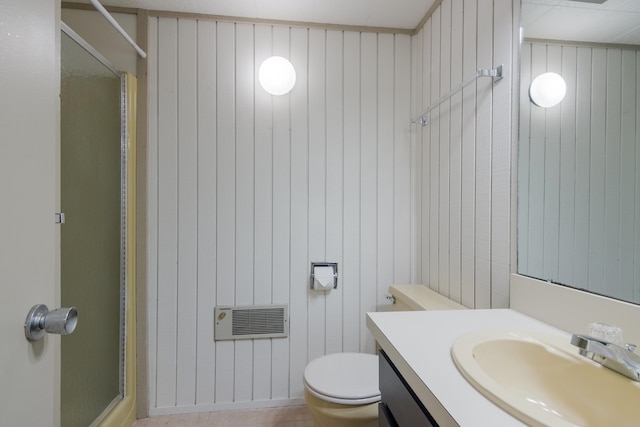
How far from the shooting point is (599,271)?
770 millimetres

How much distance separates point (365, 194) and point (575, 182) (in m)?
1.03

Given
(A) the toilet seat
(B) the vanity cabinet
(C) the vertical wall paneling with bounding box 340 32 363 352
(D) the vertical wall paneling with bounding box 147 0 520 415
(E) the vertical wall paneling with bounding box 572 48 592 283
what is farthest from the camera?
(C) the vertical wall paneling with bounding box 340 32 363 352

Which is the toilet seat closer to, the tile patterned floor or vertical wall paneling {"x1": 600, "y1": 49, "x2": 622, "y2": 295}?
the tile patterned floor

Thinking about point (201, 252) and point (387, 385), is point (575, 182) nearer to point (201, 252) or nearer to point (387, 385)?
point (387, 385)

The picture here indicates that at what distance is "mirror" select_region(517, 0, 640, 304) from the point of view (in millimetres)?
709

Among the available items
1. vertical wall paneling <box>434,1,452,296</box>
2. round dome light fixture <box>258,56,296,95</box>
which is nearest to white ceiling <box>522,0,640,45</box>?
vertical wall paneling <box>434,1,452,296</box>

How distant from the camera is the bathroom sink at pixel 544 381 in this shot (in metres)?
0.54

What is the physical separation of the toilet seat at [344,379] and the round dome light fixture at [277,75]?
4.70ft

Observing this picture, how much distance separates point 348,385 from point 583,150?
3.81ft

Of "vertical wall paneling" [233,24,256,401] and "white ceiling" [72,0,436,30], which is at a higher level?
"white ceiling" [72,0,436,30]

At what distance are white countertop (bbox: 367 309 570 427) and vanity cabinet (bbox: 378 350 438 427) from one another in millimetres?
46

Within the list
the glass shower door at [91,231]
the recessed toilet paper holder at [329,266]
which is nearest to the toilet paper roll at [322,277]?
the recessed toilet paper holder at [329,266]

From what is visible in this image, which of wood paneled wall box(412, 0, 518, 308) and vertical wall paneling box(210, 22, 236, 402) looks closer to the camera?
wood paneled wall box(412, 0, 518, 308)

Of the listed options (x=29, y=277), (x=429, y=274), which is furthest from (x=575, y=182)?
(x=29, y=277)
